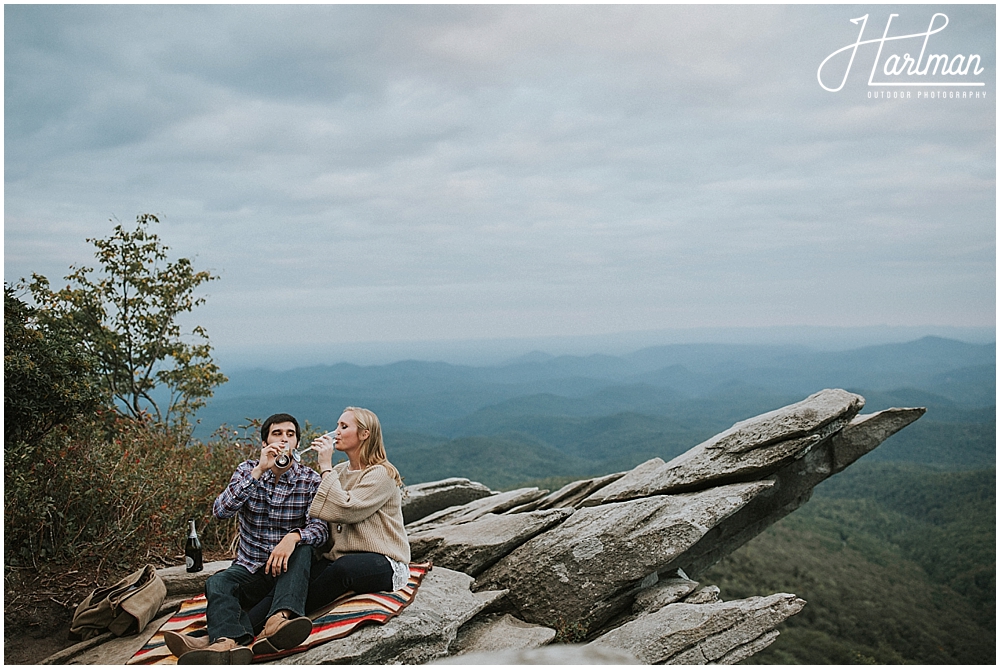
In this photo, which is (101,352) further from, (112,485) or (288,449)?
(288,449)

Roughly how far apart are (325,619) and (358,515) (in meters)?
1.02

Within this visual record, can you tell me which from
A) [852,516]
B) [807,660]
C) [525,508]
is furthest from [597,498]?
[852,516]

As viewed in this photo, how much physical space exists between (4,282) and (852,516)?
8780cm

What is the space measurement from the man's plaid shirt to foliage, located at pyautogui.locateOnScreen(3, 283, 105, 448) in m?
3.11

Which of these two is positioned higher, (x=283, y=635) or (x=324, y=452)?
(x=324, y=452)

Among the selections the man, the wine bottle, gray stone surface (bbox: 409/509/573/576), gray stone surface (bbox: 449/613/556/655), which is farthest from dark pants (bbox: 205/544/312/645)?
gray stone surface (bbox: 409/509/573/576)

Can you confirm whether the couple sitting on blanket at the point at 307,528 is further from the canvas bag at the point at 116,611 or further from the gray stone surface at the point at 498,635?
the canvas bag at the point at 116,611

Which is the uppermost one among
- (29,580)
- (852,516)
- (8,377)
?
(8,377)

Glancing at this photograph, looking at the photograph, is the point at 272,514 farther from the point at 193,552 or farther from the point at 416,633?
the point at 193,552

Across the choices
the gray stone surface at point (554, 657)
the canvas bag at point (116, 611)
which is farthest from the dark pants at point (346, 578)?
the canvas bag at point (116, 611)

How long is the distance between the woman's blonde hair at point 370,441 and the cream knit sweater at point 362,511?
110 millimetres

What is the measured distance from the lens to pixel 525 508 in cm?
1060

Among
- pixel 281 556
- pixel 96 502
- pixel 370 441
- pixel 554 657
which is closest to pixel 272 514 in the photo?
pixel 281 556

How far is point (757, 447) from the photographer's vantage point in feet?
30.4
